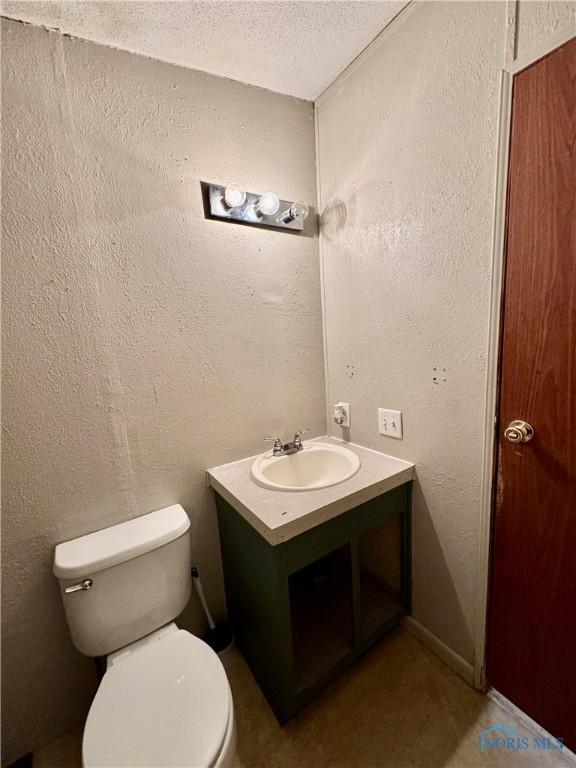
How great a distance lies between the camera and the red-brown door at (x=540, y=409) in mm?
782

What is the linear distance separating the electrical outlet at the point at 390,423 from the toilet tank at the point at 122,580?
87 centimetres

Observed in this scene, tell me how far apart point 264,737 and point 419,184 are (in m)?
1.96

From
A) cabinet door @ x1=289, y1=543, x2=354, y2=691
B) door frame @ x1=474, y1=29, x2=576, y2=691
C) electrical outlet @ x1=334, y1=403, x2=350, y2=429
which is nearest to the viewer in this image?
door frame @ x1=474, y1=29, x2=576, y2=691

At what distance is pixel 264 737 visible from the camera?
107 centimetres

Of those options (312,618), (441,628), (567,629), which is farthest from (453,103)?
(312,618)

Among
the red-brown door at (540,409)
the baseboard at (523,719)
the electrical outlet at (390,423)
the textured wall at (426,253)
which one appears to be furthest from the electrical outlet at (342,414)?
the baseboard at (523,719)

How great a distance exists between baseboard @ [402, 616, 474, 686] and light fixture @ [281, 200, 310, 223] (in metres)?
1.83

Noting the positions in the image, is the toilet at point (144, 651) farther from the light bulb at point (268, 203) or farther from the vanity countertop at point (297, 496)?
the light bulb at point (268, 203)

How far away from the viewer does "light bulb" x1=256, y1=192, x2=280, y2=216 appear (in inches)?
49.7

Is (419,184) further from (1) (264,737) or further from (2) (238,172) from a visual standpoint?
(1) (264,737)

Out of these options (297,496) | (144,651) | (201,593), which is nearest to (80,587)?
(144,651)

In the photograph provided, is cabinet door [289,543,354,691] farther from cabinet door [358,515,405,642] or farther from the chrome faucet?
the chrome faucet

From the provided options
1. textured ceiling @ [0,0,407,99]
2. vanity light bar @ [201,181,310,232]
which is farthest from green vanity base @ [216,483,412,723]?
textured ceiling @ [0,0,407,99]

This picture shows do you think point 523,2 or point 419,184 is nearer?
point 523,2
